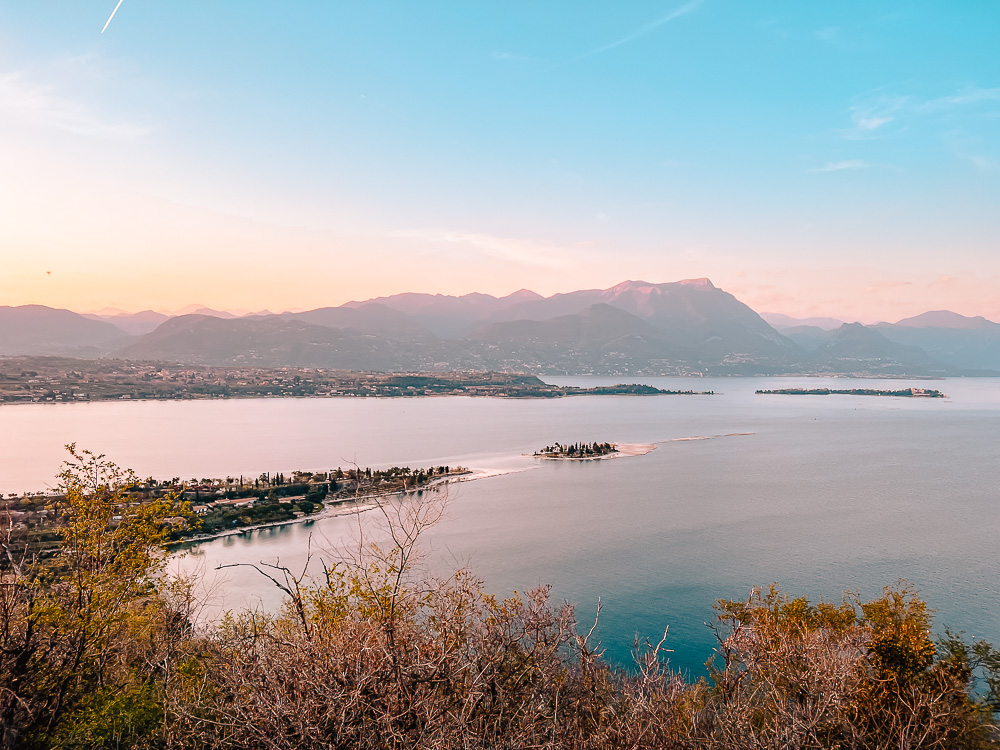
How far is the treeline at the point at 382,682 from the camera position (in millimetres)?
6793

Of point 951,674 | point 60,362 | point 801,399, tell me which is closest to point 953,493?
point 951,674

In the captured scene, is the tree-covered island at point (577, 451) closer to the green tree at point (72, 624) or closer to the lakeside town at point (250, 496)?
the lakeside town at point (250, 496)

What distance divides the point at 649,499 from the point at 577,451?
80.0ft

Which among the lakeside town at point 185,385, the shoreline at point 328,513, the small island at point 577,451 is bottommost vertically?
the shoreline at point 328,513

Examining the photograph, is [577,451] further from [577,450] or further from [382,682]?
[382,682]

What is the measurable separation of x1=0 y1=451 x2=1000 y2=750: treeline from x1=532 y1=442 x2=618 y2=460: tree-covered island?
58813 mm

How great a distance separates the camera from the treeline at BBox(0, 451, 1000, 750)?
6793 mm

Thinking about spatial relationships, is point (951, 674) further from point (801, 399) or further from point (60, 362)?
point (60, 362)

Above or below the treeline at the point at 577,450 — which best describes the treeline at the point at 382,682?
above

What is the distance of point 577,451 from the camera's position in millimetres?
75625

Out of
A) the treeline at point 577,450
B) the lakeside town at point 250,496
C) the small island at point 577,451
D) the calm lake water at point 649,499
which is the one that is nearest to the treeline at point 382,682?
the calm lake water at point 649,499

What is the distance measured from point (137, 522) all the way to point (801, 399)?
197m

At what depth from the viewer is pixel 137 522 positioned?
433 inches

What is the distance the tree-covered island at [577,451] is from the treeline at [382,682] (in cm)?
5881
